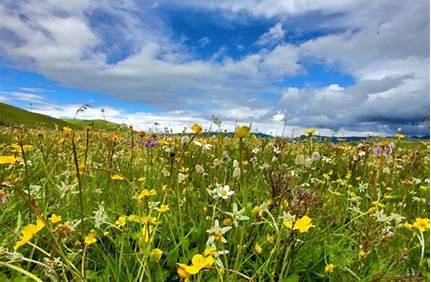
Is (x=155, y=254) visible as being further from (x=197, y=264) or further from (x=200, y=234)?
(x=197, y=264)

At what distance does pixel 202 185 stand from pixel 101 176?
1.24 m

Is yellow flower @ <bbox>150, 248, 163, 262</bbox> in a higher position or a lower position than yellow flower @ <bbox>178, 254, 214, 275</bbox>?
lower

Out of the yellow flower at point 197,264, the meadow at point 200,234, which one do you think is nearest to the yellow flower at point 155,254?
the meadow at point 200,234

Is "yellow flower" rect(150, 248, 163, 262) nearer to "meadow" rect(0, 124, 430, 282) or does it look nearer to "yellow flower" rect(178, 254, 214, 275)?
"meadow" rect(0, 124, 430, 282)

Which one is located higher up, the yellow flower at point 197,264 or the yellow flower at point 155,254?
the yellow flower at point 197,264

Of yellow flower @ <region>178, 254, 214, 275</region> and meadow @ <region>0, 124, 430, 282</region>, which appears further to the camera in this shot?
meadow @ <region>0, 124, 430, 282</region>

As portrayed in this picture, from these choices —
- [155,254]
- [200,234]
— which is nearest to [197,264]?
[155,254]

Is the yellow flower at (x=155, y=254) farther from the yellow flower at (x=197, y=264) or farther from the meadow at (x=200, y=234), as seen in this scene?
the yellow flower at (x=197, y=264)

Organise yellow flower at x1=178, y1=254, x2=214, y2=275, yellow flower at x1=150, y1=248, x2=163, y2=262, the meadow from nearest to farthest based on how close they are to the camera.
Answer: yellow flower at x1=178, y1=254, x2=214, y2=275 < the meadow < yellow flower at x1=150, y1=248, x2=163, y2=262

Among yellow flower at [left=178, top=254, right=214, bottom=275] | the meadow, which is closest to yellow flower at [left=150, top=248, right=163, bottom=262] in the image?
the meadow

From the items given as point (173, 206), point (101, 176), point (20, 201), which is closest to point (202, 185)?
point (173, 206)

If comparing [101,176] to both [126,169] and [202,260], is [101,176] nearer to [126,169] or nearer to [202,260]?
[126,169]

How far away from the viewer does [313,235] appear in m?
3.32

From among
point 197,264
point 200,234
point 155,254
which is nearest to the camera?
point 197,264
